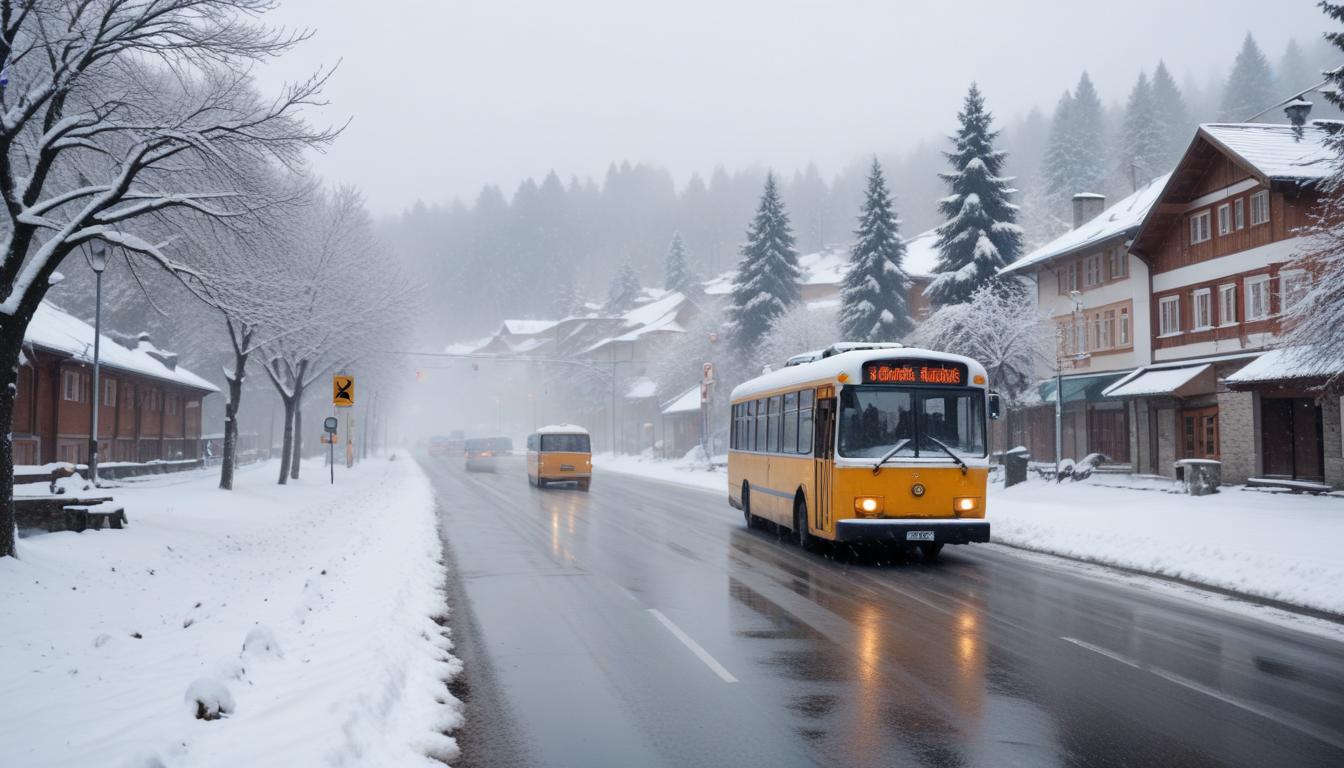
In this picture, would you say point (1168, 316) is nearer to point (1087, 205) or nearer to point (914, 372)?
point (1087, 205)

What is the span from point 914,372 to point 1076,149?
8781 centimetres

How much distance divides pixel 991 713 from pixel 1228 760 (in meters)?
1.46

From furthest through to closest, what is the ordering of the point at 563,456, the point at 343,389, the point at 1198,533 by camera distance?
the point at 563,456
the point at 343,389
the point at 1198,533

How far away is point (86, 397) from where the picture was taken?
117ft

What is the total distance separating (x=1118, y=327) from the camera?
38.5 m

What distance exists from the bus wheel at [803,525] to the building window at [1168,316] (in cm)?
2368

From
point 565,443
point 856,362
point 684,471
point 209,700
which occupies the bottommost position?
point 684,471

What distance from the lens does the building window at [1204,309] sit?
3288 cm

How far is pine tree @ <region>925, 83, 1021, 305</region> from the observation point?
42688 mm

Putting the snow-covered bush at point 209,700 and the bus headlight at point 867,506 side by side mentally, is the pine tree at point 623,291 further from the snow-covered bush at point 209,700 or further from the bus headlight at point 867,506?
the snow-covered bush at point 209,700

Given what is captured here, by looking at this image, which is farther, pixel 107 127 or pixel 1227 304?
pixel 1227 304

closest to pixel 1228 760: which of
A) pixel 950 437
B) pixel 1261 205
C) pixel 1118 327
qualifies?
pixel 950 437

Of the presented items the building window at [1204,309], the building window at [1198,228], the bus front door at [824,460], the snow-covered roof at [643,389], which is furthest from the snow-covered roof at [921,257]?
the bus front door at [824,460]

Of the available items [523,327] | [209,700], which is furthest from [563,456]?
[523,327]
